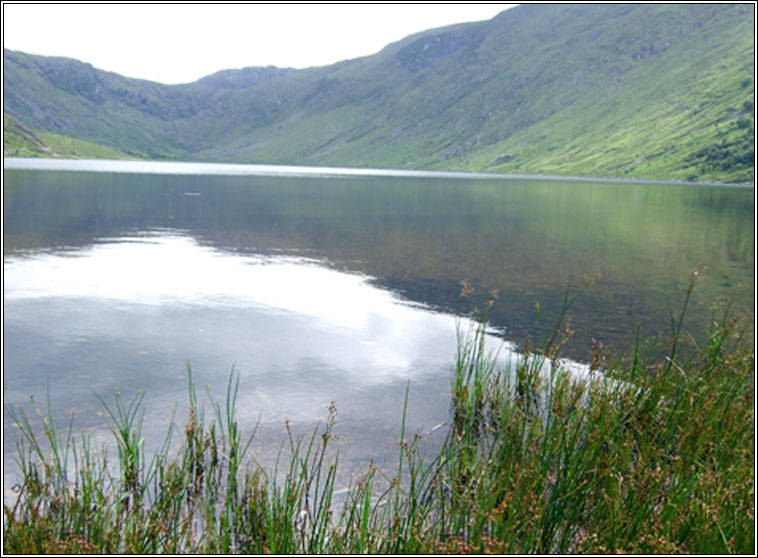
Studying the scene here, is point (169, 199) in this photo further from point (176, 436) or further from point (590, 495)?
point (590, 495)

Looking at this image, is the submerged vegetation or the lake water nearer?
the submerged vegetation

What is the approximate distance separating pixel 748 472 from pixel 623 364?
7.59 m

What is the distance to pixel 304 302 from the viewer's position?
68.0ft

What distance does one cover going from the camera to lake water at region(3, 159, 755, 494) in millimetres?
12000

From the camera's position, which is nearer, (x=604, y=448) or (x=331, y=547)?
(x=331, y=547)

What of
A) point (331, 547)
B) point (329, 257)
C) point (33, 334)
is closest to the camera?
point (331, 547)

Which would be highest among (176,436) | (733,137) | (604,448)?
(733,137)

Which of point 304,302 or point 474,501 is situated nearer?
point 474,501

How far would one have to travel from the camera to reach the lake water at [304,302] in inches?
472

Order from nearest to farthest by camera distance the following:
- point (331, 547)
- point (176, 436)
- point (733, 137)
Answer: point (331, 547), point (176, 436), point (733, 137)

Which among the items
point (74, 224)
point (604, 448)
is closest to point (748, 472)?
point (604, 448)

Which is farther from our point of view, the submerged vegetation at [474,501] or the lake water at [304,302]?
the lake water at [304,302]

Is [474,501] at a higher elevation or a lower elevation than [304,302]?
higher

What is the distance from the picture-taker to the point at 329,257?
100.0 feet
